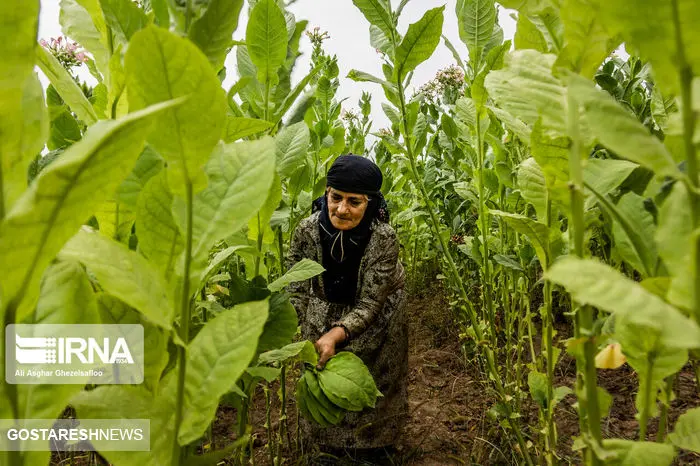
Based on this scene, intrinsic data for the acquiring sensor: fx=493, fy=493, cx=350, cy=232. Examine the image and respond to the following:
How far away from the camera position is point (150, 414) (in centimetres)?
56

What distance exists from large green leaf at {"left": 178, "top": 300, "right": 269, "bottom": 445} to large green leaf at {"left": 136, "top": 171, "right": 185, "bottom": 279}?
123 mm

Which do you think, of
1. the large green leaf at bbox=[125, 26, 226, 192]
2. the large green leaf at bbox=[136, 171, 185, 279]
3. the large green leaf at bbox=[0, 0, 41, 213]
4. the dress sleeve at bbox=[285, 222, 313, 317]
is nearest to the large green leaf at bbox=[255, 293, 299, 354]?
the large green leaf at bbox=[136, 171, 185, 279]

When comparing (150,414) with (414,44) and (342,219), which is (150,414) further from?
(342,219)

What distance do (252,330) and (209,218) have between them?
14 centimetres

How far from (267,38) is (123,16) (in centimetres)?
50

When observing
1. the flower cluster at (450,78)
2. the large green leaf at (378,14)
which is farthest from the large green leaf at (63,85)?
the flower cluster at (450,78)

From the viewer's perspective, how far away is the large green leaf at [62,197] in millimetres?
378

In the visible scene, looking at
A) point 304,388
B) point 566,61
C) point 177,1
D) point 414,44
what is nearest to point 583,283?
point 566,61

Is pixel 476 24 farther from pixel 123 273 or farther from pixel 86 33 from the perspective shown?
pixel 123 273

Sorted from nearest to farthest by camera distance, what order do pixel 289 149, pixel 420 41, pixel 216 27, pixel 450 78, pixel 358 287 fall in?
pixel 216 27 < pixel 289 149 < pixel 420 41 < pixel 358 287 < pixel 450 78

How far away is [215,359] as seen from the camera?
1.84 feet

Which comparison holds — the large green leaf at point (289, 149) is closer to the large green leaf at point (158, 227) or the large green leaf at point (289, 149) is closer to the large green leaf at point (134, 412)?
the large green leaf at point (158, 227)

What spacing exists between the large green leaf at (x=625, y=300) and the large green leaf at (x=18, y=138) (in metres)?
0.49

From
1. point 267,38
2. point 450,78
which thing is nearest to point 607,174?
point 267,38
